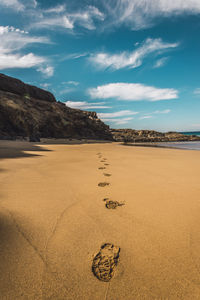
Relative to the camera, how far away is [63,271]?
0.86 m

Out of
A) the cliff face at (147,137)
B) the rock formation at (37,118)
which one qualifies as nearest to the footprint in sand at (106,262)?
the rock formation at (37,118)

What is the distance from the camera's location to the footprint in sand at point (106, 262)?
0.85m

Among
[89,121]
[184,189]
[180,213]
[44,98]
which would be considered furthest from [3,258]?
[44,98]

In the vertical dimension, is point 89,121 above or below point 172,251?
above

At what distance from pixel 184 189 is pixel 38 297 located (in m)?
2.15

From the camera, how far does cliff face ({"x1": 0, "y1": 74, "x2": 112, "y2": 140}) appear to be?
16625 mm

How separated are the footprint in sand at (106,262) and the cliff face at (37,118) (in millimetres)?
13834

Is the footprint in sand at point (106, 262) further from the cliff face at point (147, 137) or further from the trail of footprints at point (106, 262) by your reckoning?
the cliff face at point (147, 137)

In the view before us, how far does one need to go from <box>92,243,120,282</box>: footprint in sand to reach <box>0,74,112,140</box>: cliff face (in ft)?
45.4

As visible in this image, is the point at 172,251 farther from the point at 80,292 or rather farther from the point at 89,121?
the point at 89,121

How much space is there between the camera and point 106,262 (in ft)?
3.04

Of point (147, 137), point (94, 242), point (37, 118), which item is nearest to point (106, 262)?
point (94, 242)

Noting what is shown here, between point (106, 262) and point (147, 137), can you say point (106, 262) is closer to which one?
point (106, 262)

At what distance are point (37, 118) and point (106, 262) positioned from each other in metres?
20.6
